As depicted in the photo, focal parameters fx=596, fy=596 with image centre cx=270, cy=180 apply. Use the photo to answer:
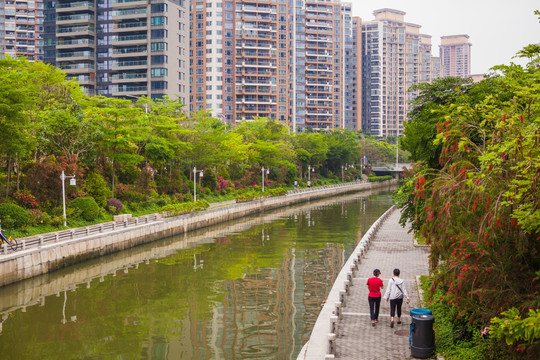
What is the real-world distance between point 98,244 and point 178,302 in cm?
1244

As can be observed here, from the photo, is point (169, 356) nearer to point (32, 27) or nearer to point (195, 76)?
point (195, 76)

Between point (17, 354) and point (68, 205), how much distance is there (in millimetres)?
23309

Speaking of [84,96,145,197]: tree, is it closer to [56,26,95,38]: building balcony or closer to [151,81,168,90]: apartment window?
[151,81,168,90]: apartment window

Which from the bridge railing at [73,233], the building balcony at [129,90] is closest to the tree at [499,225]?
the bridge railing at [73,233]

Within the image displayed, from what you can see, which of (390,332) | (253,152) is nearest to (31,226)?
(390,332)

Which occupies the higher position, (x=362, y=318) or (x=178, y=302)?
(x=362, y=318)

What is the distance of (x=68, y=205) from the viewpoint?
135 feet

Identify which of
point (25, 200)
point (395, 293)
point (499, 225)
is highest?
point (499, 225)

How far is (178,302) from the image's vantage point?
83.3 feet

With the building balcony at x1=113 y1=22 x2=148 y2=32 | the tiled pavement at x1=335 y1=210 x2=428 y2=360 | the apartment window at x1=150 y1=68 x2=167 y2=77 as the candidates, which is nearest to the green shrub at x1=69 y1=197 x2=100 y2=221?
the tiled pavement at x1=335 y1=210 x2=428 y2=360

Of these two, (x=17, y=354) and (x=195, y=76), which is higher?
(x=195, y=76)

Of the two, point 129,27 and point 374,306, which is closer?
point 374,306

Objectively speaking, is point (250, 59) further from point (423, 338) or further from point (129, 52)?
point (423, 338)

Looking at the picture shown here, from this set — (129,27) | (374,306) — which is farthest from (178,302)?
(129,27)
